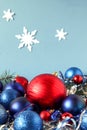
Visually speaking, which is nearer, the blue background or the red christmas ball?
the red christmas ball

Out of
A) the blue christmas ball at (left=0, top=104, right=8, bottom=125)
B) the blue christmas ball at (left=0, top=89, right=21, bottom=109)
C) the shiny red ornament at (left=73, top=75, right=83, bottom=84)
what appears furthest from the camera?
the shiny red ornament at (left=73, top=75, right=83, bottom=84)

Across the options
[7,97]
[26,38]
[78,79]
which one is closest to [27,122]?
[7,97]

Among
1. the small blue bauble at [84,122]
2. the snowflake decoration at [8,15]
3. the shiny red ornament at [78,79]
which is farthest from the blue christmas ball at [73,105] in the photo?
the snowflake decoration at [8,15]

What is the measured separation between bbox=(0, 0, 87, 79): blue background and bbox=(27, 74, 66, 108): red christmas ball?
619 mm

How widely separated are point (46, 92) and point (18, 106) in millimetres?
111

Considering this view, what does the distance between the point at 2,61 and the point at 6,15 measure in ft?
0.86

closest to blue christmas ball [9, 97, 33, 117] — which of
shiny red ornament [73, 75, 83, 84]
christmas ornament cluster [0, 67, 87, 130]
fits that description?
christmas ornament cluster [0, 67, 87, 130]

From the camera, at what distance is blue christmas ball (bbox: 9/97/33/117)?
3.24 feet

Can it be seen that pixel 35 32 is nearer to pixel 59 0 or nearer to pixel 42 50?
pixel 42 50

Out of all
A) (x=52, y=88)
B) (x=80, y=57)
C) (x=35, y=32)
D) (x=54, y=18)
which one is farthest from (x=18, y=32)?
(x=52, y=88)

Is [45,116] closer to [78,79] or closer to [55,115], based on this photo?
[55,115]

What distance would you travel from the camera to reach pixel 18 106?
99 cm

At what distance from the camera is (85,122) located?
86cm

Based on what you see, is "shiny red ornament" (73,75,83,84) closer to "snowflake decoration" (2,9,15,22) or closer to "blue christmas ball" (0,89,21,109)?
"blue christmas ball" (0,89,21,109)
